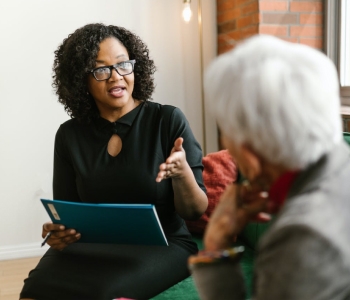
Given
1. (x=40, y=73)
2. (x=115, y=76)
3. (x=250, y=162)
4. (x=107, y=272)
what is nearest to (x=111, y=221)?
(x=107, y=272)

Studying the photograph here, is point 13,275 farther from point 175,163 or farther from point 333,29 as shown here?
point 333,29

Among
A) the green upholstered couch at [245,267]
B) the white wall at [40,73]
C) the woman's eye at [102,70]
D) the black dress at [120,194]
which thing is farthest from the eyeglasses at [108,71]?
the white wall at [40,73]

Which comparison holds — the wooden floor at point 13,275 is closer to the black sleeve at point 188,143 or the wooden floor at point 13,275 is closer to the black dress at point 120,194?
the black dress at point 120,194

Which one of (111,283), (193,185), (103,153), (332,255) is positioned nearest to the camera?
(332,255)

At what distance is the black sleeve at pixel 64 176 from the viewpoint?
5.81 feet

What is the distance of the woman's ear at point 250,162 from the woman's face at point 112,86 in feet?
3.28

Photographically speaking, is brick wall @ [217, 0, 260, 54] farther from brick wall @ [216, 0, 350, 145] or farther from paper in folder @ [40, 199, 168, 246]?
paper in folder @ [40, 199, 168, 246]

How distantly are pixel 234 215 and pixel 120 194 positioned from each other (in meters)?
0.84

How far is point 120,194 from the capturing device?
1.65 metres

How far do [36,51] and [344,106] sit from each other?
1756 mm

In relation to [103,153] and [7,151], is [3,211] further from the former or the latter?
[103,153]

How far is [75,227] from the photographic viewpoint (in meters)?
1.48

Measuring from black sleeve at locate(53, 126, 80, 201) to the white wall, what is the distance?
118 centimetres

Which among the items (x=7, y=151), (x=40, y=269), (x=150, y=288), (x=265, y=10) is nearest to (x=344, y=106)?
(x=265, y=10)
